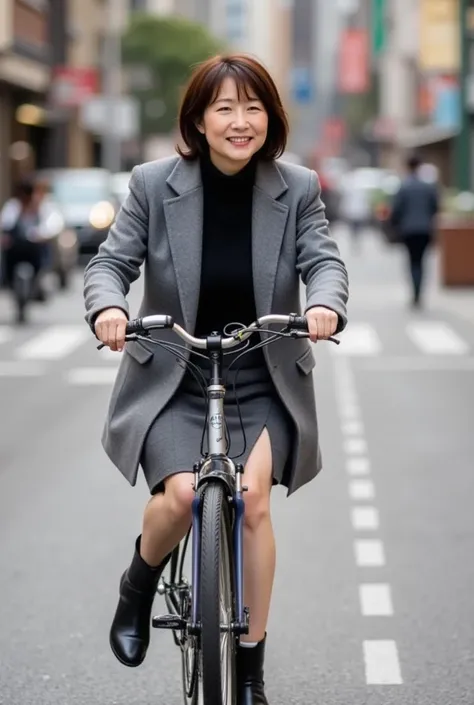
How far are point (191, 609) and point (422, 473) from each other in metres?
5.81

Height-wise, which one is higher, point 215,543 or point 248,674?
point 215,543

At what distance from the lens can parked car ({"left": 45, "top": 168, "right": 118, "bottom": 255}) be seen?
32.9 meters

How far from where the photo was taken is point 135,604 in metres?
5.00

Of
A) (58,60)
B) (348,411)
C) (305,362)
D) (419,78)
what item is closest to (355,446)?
(348,411)

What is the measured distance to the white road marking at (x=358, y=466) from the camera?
10.1 m

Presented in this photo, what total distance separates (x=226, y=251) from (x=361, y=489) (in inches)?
195

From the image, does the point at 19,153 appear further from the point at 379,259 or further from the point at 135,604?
the point at 135,604

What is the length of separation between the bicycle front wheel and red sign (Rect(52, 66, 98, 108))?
145 ft

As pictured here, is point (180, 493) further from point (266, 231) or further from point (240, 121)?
point (240, 121)

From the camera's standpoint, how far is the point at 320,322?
14.4 feet

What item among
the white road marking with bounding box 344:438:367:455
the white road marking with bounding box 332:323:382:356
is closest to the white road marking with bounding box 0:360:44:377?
the white road marking with bounding box 332:323:382:356

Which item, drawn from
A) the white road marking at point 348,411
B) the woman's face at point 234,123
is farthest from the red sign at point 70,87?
the woman's face at point 234,123

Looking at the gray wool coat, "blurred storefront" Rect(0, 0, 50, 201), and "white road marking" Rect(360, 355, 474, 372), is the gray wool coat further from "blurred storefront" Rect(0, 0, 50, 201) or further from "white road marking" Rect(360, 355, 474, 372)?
"blurred storefront" Rect(0, 0, 50, 201)

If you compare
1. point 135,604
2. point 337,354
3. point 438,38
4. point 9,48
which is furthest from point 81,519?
point 438,38
